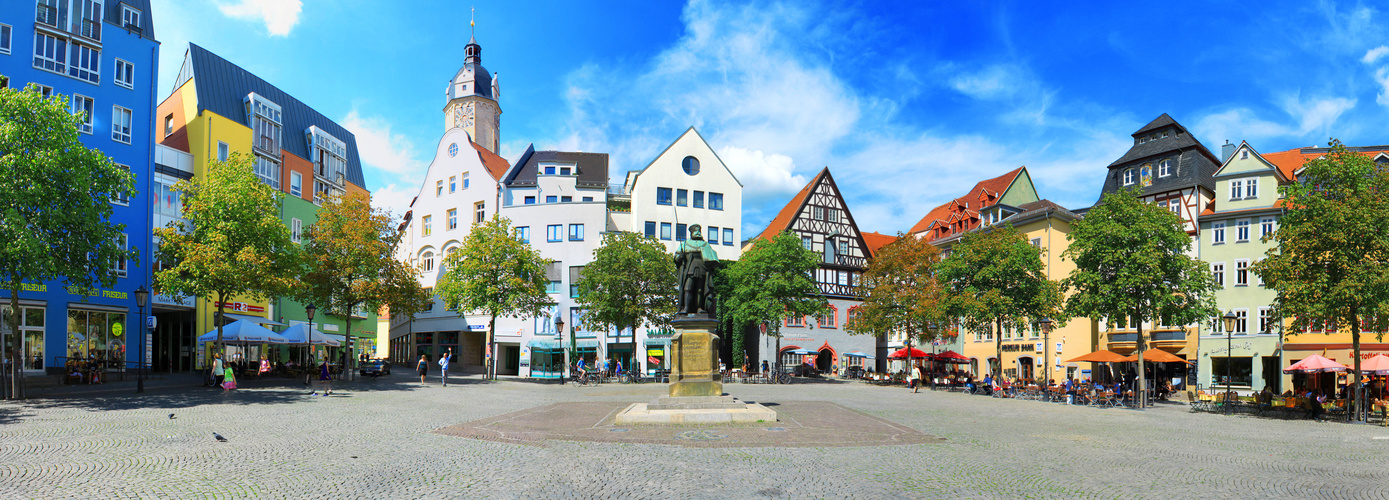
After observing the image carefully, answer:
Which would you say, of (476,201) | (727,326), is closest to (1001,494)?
(727,326)

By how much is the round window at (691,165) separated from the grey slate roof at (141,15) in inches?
1269

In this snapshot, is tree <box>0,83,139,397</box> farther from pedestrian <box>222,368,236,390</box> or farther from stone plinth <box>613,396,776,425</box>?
stone plinth <box>613,396,776,425</box>

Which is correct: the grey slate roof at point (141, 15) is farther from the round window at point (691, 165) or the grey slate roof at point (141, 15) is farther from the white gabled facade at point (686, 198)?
the round window at point (691, 165)

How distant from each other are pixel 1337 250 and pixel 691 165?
4058 cm

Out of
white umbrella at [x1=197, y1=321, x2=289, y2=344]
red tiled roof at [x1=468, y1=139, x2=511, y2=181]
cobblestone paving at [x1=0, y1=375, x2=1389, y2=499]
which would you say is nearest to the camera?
cobblestone paving at [x1=0, y1=375, x2=1389, y2=499]

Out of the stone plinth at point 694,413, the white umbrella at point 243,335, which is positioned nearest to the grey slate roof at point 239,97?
the white umbrella at point 243,335

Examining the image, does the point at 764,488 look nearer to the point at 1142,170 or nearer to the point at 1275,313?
the point at 1275,313

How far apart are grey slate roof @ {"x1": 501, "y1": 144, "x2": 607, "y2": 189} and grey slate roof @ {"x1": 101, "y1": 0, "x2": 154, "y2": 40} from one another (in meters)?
23.5

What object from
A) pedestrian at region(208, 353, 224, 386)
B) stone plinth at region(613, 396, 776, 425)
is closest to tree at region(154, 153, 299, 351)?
pedestrian at region(208, 353, 224, 386)

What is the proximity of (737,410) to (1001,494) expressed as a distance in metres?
8.22

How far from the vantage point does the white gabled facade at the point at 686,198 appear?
57.6 m

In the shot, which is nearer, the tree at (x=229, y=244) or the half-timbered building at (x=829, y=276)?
A: the tree at (x=229, y=244)

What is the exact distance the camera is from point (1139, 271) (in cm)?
3191

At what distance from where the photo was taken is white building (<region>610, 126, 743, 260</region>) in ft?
189
